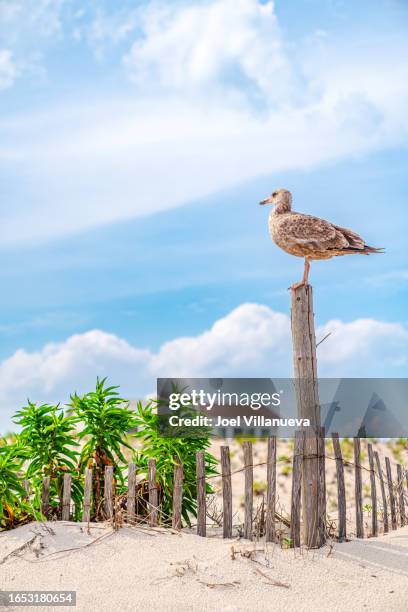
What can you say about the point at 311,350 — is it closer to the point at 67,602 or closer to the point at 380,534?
the point at 380,534

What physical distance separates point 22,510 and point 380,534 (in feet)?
14.0

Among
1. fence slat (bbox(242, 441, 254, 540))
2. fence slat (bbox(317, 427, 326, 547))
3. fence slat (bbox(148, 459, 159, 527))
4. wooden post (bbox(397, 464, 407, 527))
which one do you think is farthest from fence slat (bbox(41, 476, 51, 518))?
wooden post (bbox(397, 464, 407, 527))

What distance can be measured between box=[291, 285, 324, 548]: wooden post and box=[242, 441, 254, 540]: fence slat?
1.90 ft

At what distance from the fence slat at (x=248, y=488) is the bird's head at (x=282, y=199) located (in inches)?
107

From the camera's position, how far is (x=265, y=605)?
19.2ft

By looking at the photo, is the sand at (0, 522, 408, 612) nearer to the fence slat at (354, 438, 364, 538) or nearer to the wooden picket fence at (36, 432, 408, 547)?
the wooden picket fence at (36, 432, 408, 547)

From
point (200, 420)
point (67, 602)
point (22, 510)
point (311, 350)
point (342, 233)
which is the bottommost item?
point (67, 602)

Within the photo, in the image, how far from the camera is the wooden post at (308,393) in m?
6.99

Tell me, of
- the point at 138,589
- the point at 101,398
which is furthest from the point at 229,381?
the point at 138,589

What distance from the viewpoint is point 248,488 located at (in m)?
6.90

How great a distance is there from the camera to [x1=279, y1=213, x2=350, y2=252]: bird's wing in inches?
287

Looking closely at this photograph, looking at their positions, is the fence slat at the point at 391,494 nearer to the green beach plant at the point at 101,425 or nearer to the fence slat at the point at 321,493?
the fence slat at the point at 321,493

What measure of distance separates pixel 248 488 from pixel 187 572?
1069 millimetres

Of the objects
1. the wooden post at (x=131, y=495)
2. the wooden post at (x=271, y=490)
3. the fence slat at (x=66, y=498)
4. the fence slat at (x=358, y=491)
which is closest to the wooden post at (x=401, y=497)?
the fence slat at (x=358, y=491)
